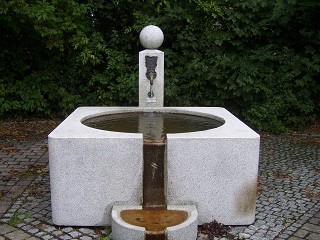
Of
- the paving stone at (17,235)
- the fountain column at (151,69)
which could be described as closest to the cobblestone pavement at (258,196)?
the paving stone at (17,235)

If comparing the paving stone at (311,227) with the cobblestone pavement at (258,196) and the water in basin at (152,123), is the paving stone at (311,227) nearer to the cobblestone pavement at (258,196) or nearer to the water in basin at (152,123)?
the cobblestone pavement at (258,196)

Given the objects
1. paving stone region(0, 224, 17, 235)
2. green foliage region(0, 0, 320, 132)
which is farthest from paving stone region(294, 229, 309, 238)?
green foliage region(0, 0, 320, 132)

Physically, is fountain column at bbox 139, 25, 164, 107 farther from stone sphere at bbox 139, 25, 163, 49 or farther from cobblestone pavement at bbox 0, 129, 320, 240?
cobblestone pavement at bbox 0, 129, 320, 240

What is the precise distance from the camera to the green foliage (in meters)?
8.06

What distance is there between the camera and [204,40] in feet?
27.9

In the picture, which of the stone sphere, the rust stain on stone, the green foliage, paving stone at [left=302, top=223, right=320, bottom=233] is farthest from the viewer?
the green foliage

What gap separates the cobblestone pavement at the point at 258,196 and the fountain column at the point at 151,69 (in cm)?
181

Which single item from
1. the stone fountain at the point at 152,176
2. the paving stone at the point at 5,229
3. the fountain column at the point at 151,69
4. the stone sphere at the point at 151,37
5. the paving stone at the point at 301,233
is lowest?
the paving stone at the point at 301,233

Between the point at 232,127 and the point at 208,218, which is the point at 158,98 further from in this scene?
the point at 208,218

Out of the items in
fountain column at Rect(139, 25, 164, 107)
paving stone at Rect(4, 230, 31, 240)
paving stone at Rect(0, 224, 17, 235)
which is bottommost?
paving stone at Rect(0, 224, 17, 235)

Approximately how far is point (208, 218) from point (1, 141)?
15.4 feet

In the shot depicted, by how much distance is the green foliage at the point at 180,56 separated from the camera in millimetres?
8062

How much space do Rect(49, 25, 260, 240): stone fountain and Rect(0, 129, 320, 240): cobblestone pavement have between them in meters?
0.20

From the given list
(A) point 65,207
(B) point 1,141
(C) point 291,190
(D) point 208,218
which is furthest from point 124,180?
(B) point 1,141
